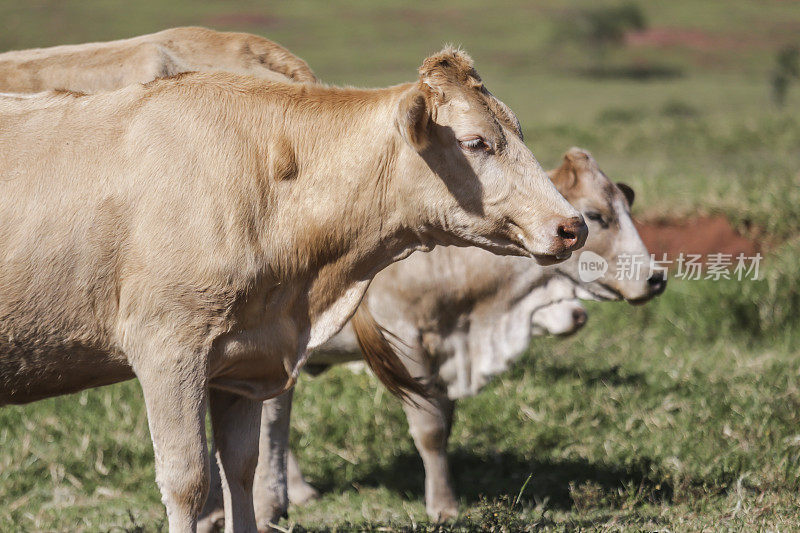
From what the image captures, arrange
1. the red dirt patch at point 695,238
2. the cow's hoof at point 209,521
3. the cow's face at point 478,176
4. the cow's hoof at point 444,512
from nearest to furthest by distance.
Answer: the cow's face at point 478,176, the cow's hoof at point 209,521, the cow's hoof at point 444,512, the red dirt patch at point 695,238

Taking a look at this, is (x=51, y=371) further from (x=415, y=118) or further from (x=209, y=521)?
(x=415, y=118)

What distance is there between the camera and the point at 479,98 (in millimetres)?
3977

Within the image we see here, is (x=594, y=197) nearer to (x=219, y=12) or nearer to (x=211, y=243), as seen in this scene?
(x=211, y=243)

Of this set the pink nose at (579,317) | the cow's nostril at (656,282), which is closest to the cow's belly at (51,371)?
the pink nose at (579,317)

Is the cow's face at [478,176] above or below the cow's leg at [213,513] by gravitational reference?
above

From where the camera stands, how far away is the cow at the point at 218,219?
3.80 metres

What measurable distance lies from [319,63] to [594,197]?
106 feet

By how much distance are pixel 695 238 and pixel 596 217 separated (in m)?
4.89

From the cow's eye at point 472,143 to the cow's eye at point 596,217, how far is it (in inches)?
83.0

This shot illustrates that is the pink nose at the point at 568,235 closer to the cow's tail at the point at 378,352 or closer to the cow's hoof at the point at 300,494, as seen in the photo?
the cow's tail at the point at 378,352

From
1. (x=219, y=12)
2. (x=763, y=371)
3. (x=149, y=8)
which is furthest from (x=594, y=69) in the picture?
(x=763, y=371)

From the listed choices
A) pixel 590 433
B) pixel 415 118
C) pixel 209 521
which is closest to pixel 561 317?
pixel 590 433

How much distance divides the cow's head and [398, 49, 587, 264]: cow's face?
206cm

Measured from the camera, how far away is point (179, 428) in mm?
3881
